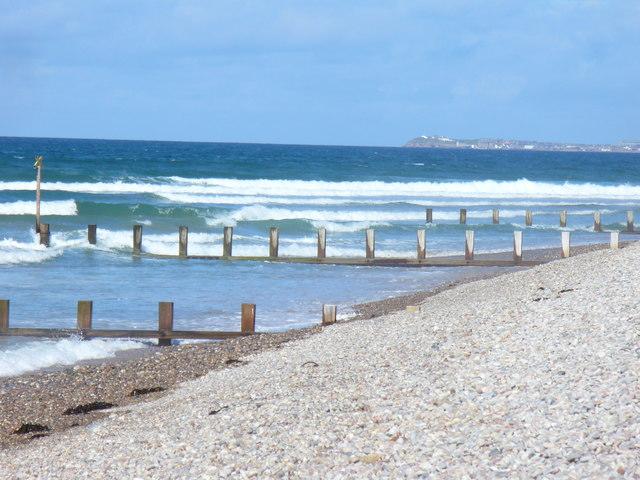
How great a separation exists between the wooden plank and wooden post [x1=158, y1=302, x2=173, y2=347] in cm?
5

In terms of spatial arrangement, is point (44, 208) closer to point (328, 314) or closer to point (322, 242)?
point (322, 242)

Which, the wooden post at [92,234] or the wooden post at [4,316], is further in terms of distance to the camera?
the wooden post at [92,234]

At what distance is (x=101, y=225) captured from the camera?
3222 centimetres

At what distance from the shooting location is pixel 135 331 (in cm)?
1365

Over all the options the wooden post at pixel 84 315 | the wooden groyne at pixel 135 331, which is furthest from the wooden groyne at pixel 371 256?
the wooden post at pixel 84 315

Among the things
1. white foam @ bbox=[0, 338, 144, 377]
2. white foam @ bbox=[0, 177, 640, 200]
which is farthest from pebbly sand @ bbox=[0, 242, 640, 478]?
white foam @ bbox=[0, 177, 640, 200]

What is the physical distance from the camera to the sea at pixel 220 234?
52.5 feet

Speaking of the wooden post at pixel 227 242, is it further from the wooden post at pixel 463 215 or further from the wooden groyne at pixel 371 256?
the wooden post at pixel 463 215

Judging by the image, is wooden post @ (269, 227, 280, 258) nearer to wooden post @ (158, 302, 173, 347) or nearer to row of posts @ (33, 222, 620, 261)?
row of posts @ (33, 222, 620, 261)

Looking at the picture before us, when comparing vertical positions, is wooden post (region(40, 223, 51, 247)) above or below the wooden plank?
above

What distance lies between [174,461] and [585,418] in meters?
2.81

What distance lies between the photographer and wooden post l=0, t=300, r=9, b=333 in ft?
44.3

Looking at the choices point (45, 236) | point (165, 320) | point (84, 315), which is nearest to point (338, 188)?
point (45, 236)

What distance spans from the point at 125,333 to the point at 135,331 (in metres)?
0.14
